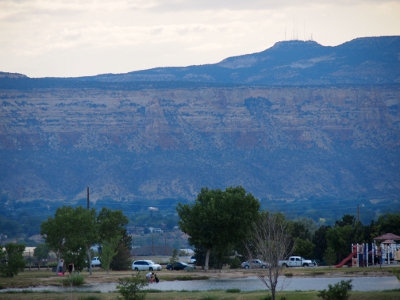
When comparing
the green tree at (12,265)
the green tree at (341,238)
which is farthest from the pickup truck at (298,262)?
the green tree at (12,265)

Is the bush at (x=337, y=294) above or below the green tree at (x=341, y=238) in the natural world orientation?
above

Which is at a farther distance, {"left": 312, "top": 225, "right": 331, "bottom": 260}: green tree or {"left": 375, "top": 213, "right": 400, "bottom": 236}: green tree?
{"left": 312, "top": 225, "right": 331, "bottom": 260}: green tree

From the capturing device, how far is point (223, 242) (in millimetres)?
71812

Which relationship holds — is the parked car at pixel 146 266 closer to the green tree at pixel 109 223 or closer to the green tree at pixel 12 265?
the green tree at pixel 109 223

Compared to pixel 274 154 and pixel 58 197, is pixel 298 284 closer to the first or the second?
pixel 58 197

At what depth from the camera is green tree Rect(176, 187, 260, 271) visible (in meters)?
70.9

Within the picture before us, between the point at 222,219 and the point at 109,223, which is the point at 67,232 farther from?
the point at 222,219

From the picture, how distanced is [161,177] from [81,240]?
11813 cm

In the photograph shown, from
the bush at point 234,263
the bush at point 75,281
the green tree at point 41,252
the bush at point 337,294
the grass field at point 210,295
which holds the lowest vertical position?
the green tree at point 41,252

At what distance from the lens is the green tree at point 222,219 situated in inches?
2793

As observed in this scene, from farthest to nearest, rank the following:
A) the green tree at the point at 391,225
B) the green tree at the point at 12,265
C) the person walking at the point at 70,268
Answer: the green tree at the point at 391,225 → the person walking at the point at 70,268 → the green tree at the point at 12,265

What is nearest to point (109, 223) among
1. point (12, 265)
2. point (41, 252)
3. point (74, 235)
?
point (74, 235)

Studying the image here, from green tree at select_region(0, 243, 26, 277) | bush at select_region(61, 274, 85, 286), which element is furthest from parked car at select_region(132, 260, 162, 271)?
bush at select_region(61, 274, 85, 286)

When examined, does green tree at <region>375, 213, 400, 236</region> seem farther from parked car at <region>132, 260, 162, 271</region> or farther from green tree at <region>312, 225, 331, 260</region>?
parked car at <region>132, 260, 162, 271</region>
